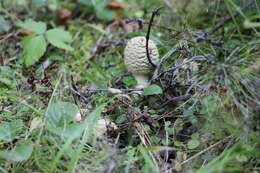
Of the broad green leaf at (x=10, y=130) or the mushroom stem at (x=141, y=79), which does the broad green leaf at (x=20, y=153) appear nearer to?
the broad green leaf at (x=10, y=130)

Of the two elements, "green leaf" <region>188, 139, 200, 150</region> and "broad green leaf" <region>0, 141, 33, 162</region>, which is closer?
"broad green leaf" <region>0, 141, 33, 162</region>

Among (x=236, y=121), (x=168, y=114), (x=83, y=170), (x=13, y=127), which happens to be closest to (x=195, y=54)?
(x=168, y=114)

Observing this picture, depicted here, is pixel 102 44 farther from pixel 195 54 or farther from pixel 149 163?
pixel 149 163

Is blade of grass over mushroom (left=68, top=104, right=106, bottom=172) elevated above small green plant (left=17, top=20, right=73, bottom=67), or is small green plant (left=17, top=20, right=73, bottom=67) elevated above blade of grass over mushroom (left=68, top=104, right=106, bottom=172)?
small green plant (left=17, top=20, right=73, bottom=67)

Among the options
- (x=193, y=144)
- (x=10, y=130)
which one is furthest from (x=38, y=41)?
(x=193, y=144)

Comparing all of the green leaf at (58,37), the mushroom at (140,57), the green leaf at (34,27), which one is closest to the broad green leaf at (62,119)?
the mushroom at (140,57)

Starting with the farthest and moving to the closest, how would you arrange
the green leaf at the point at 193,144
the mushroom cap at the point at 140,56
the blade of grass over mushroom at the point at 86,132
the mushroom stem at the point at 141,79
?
1. the mushroom stem at the point at 141,79
2. the mushroom cap at the point at 140,56
3. the green leaf at the point at 193,144
4. the blade of grass over mushroom at the point at 86,132

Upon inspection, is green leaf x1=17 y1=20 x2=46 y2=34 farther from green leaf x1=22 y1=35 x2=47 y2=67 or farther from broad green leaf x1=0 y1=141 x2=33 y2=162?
broad green leaf x1=0 y1=141 x2=33 y2=162

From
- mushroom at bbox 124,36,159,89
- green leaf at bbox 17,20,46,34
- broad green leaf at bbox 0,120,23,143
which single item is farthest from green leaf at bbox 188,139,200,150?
green leaf at bbox 17,20,46,34
